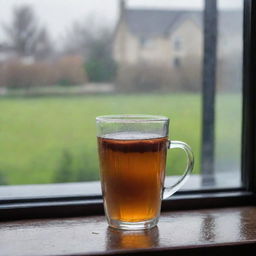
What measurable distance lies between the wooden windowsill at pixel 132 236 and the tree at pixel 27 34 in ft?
1.12

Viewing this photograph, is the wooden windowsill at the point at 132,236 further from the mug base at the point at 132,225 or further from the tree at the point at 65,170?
the tree at the point at 65,170

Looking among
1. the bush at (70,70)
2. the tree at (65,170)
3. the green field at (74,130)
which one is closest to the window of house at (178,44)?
the green field at (74,130)

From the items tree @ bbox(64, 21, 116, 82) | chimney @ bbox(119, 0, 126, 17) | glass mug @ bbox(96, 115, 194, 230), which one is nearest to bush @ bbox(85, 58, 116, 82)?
tree @ bbox(64, 21, 116, 82)

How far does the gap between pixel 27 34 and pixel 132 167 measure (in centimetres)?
39

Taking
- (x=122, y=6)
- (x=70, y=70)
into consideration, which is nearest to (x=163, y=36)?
(x=122, y=6)

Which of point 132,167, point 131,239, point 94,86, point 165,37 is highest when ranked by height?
point 165,37

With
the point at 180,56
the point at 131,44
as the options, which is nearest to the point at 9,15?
the point at 131,44

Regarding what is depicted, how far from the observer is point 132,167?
66cm

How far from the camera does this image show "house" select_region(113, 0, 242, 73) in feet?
3.05

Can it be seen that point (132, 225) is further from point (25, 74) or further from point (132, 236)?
point (25, 74)

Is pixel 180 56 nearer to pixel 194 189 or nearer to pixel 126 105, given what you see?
pixel 126 105

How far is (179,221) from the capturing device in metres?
0.75

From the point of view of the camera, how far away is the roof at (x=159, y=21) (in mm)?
930

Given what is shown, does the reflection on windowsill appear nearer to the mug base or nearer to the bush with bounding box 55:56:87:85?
the mug base
